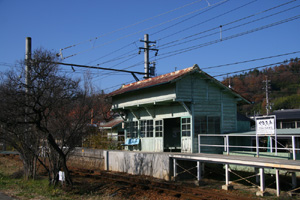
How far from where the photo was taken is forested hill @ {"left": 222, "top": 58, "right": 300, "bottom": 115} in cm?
6723

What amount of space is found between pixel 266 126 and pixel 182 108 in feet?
18.5

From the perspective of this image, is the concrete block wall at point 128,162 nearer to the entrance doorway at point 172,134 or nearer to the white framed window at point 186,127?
the white framed window at point 186,127

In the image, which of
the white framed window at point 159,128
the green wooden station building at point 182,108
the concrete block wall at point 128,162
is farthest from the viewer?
the white framed window at point 159,128

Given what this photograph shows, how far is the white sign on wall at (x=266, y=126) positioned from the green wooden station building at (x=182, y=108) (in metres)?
4.25

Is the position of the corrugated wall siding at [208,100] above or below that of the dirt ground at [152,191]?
above

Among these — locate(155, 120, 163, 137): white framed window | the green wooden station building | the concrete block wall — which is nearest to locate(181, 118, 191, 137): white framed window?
the green wooden station building

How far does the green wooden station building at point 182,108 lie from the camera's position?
57.8ft

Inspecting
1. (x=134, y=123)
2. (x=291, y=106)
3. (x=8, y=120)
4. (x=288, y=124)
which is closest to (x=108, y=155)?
(x=134, y=123)

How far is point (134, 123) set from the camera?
23.0 metres

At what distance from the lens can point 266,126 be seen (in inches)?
543

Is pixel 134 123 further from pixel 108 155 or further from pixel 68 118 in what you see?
pixel 68 118

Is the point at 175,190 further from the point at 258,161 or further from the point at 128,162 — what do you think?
the point at 128,162

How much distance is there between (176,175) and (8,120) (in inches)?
330

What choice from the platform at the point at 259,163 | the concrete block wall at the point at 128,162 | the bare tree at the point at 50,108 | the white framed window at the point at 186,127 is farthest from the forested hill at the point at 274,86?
the bare tree at the point at 50,108
